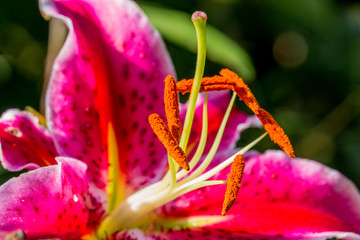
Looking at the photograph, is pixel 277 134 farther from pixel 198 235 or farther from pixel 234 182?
pixel 198 235

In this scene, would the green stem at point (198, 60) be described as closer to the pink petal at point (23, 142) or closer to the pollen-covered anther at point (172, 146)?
the pollen-covered anther at point (172, 146)

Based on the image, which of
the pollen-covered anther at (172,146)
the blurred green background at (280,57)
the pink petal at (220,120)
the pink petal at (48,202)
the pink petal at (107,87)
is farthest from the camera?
the blurred green background at (280,57)

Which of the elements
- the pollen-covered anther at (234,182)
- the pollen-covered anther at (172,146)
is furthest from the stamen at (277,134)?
the pollen-covered anther at (172,146)

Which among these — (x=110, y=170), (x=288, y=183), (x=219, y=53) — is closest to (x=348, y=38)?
(x=219, y=53)

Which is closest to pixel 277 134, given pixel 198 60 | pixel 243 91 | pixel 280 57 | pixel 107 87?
pixel 243 91

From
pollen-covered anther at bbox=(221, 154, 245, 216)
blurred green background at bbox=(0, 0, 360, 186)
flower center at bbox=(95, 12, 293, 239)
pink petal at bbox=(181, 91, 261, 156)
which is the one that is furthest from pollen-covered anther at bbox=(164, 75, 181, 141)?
blurred green background at bbox=(0, 0, 360, 186)

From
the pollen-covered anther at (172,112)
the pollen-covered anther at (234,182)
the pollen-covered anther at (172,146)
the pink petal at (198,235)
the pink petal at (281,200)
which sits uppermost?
the pollen-covered anther at (172,112)
